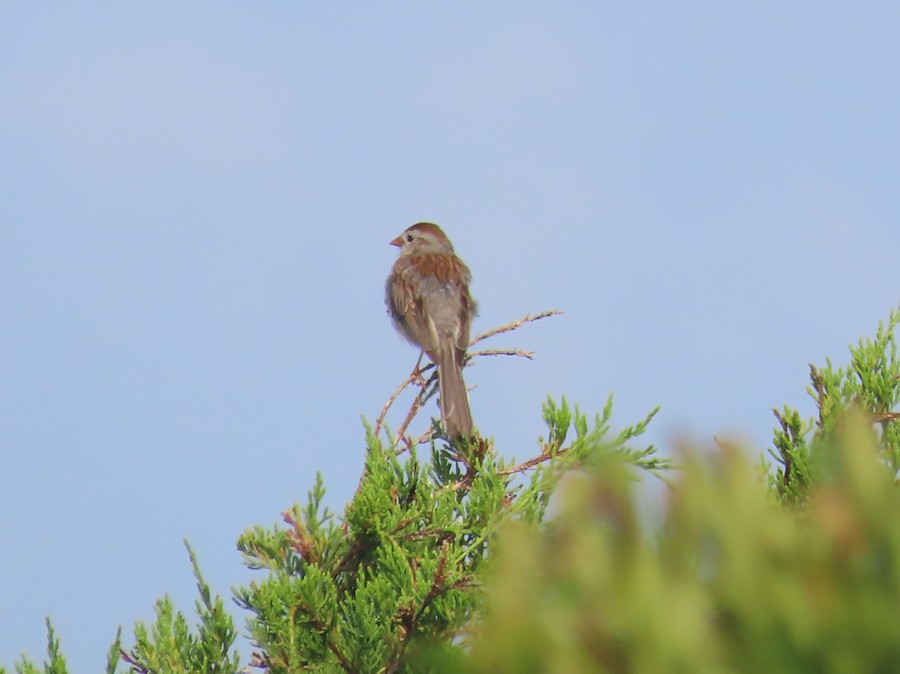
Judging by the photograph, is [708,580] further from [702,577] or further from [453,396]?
[453,396]

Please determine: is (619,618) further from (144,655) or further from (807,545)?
(144,655)

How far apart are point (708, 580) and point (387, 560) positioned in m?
3.36

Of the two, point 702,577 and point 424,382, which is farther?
point 424,382

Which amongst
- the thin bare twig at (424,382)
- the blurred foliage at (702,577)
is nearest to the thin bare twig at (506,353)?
the thin bare twig at (424,382)

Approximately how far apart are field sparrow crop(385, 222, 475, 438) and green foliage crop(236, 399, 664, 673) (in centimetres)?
210

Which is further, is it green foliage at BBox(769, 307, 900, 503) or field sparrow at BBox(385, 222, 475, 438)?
field sparrow at BBox(385, 222, 475, 438)

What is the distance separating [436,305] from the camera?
9.67m

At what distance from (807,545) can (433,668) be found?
19.5 inches

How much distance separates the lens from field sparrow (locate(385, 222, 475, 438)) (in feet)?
28.2

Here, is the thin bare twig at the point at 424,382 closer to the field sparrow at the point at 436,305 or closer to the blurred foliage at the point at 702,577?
the field sparrow at the point at 436,305

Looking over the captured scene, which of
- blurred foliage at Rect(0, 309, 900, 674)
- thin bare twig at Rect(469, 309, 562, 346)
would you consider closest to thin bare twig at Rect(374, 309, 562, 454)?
thin bare twig at Rect(469, 309, 562, 346)

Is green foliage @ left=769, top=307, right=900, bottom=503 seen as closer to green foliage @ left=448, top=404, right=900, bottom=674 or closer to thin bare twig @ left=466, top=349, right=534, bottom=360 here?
thin bare twig @ left=466, top=349, right=534, bottom=360

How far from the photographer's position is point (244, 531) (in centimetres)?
517

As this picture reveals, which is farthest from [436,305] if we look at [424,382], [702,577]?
[702,577]
